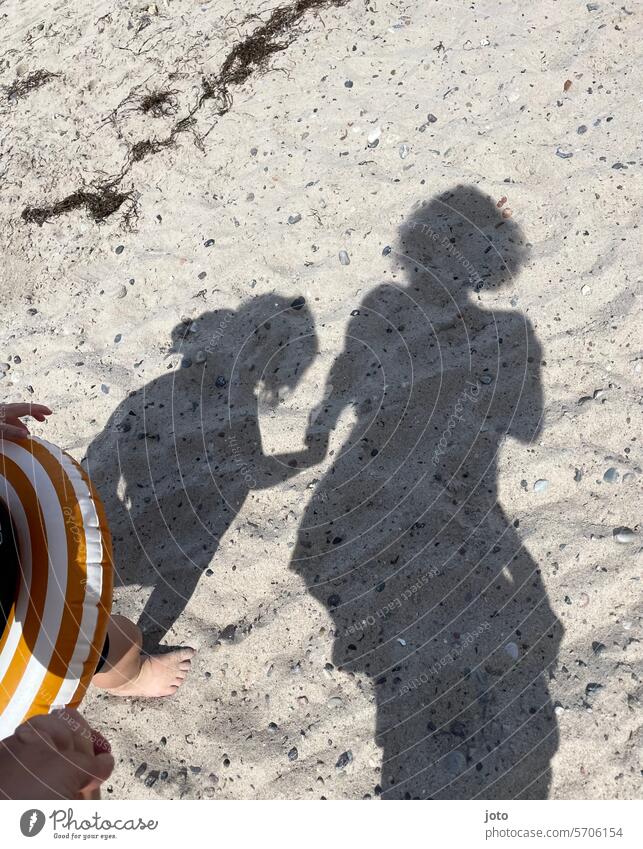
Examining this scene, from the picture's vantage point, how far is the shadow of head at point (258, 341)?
319cm

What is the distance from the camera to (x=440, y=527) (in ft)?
9.03

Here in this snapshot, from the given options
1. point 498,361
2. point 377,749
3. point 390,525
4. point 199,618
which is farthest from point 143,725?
point 498,361

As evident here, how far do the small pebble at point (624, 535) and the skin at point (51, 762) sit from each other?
1.90 metres

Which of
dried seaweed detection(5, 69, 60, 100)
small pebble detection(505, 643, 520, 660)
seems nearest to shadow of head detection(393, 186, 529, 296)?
small pebble detection(505, 643, 520, 660)

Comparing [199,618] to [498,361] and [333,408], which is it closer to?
[333,408]

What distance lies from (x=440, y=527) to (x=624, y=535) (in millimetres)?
673

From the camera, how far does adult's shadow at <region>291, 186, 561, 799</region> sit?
2.41 metres

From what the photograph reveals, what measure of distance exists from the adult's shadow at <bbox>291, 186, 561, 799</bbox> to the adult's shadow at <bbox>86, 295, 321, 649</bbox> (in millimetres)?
271

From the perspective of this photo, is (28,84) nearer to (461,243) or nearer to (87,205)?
(87,205)

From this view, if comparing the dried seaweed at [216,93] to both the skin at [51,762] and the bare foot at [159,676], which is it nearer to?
the bare foot at [159,676]
